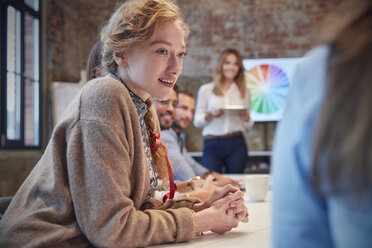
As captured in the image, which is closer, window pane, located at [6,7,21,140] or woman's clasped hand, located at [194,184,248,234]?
woman's clasped hand, located at [194,184,248,234]

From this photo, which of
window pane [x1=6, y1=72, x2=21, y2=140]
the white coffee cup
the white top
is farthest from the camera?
window pane [x1=6, y1=72, x2=21, y2=140]

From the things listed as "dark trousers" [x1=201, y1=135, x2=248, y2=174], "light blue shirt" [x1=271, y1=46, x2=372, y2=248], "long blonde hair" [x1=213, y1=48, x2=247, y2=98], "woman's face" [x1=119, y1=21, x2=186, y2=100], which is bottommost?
"dark trousers" [x1=201, y1=135, x2=248, y2=174]

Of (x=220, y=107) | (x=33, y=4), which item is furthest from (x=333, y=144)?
(x=33, y=4)

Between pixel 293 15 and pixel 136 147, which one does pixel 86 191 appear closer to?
pixel 136 147

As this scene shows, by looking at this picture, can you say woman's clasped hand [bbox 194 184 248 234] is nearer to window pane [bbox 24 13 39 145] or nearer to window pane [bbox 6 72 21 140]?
window pane [bbox 6 72 21 140]

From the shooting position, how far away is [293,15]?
19.0 feet

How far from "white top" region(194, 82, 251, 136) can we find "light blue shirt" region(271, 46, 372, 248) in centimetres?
327

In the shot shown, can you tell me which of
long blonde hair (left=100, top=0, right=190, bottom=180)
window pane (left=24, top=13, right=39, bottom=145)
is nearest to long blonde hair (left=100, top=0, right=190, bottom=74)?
long blonde hair (left=100, top=0, right=190, bottom=180)

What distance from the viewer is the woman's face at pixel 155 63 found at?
982 millimetres

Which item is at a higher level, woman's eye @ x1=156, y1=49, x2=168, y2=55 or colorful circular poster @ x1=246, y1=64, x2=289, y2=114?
colorful circular poster @ x1=246, y1=64, x2=289, y2=114

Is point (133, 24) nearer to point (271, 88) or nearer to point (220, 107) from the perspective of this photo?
point (220, 107)

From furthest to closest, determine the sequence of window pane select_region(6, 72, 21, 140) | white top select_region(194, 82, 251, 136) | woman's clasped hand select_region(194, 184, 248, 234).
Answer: window pane select_region(6, 72, 21, 140) → white top select_region(194, 82, 251, 136) → woman's clasped hand select_region(194, 184, 248, 234)

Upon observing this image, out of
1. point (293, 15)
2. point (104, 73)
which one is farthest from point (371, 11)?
point (293, 15)

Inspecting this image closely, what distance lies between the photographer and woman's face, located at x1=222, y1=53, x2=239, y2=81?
12.4 feet
